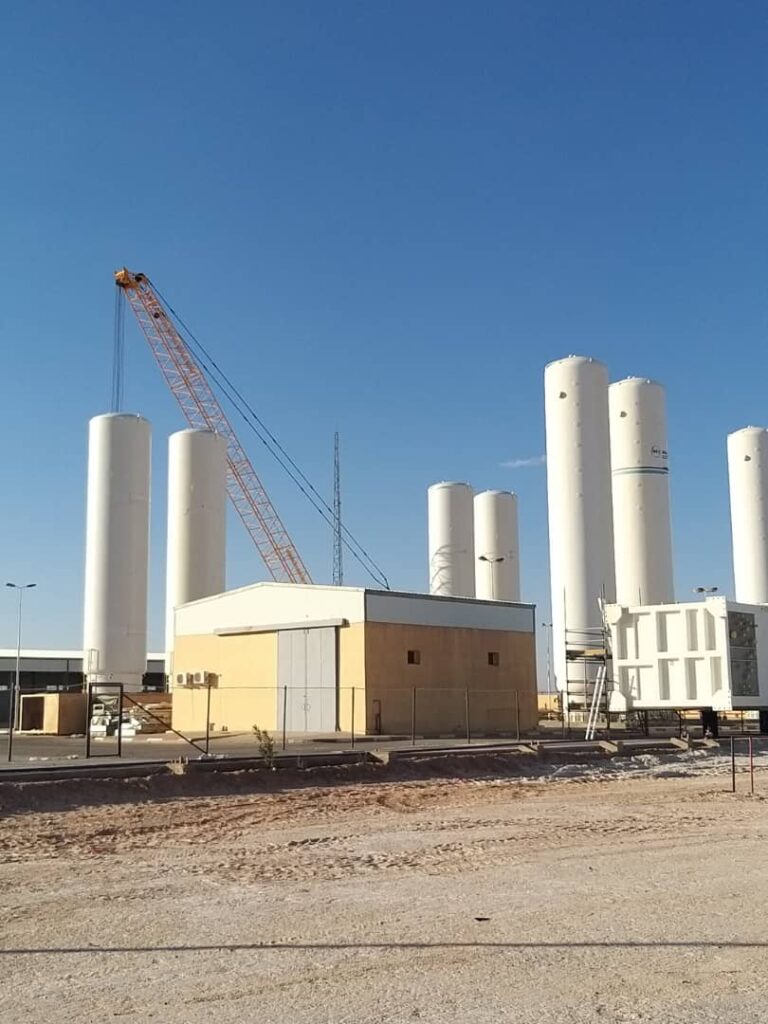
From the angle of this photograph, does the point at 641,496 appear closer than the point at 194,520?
Yes

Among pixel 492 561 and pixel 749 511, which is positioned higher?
pixel 749 511

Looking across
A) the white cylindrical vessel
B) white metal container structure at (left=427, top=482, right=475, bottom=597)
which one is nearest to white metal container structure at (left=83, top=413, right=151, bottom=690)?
white metal container structure at (left=427, top=482, right=475, bottom=597)

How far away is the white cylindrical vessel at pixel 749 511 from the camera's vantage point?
53.1 meters

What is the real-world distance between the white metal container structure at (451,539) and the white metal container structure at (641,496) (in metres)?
18.4

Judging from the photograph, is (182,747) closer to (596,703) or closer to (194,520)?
(596,703)

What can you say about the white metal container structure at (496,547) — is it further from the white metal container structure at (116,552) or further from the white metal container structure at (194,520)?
the white metal container structure at (116,552)

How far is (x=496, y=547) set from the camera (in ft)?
208

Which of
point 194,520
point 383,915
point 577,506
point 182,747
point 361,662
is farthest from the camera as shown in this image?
point 194,520

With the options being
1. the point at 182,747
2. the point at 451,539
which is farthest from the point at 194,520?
the point at 182,747

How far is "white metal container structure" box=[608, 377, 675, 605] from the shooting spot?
43.0 metres

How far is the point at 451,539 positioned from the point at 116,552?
22069 millimetres

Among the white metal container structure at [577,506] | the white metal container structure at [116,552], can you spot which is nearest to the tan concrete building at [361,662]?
the white metal container structure at [577,506]

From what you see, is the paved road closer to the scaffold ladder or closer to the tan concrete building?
the tan concrete building

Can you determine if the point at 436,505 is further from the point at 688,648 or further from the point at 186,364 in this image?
the point at 688,648
